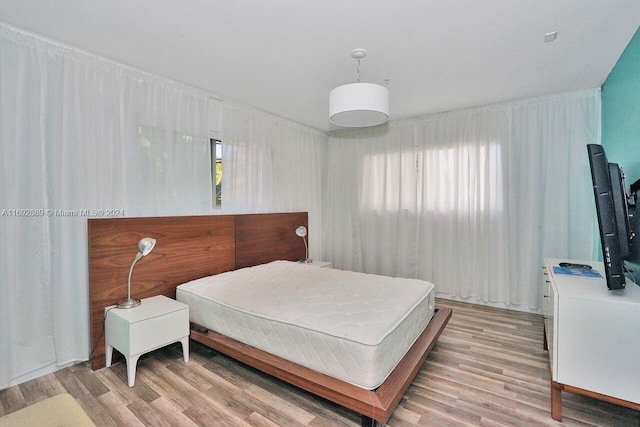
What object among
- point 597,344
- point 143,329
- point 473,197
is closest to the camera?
point 597,344

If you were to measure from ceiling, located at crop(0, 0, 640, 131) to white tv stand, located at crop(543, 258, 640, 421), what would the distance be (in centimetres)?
187

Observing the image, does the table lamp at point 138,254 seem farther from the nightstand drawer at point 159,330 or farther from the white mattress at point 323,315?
the white mattress at point 323,315

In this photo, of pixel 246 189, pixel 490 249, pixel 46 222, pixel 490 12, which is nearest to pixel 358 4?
pixel 490 12

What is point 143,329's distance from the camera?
7.29 ft

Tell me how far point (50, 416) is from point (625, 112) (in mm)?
4218

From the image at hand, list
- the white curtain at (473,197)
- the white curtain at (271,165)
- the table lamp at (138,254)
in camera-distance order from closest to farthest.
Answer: the table lamp at (138,254) < the white curtain at (473,197) < the white curtain at (271,165)

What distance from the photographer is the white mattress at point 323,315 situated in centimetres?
181

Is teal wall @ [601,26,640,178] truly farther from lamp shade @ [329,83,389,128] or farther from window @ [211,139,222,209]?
window @ [211,139,222,209]

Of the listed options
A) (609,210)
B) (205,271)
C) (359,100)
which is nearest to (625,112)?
(609,210)

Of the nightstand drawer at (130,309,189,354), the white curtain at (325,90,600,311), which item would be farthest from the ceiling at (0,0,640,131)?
the nightstand drawer at (130,309,189,354)

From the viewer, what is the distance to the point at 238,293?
2.65m

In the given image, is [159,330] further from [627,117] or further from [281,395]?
[627,117]

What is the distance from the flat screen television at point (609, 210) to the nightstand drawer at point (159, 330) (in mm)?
2980

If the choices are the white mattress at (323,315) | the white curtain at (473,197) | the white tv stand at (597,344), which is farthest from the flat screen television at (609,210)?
the white curtain at (473,197)
